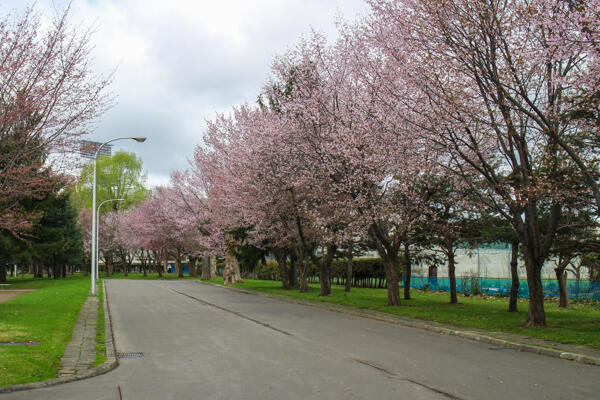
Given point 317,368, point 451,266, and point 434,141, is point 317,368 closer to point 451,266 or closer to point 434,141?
point 434,141

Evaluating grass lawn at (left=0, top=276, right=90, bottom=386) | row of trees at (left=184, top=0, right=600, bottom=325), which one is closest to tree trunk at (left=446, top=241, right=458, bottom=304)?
row of trees at (left=184, top=0, right=600, bottom=325)

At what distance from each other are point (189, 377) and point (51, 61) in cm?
827

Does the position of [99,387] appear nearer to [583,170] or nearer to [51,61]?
[51,61]

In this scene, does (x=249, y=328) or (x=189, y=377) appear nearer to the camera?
(x=189, y=377)

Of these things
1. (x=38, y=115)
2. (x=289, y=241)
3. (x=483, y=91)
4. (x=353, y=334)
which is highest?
(x=483, y=91)

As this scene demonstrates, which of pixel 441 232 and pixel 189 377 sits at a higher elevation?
pixel 441 232

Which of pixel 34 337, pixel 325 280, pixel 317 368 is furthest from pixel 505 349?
pixel 325 280

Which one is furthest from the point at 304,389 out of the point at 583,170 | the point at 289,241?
the point at 289,241

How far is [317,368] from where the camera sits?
854 centimetres

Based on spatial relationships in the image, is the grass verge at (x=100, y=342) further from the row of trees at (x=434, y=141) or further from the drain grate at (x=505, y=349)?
the row of trees at (x=434, y=141)

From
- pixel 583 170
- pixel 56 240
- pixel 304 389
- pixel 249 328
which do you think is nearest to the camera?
pixel 304 389

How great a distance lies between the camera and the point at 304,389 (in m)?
7.09

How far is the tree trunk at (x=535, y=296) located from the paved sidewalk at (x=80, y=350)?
→ 10858 mm

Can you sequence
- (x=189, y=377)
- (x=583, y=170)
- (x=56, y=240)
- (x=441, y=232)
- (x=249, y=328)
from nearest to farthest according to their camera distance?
1. (x=189, y=377)
2. (x=583, y=170)
3. (x=249, y=328)
4. (x=441, y=232)
5. (x=56, y=240)
